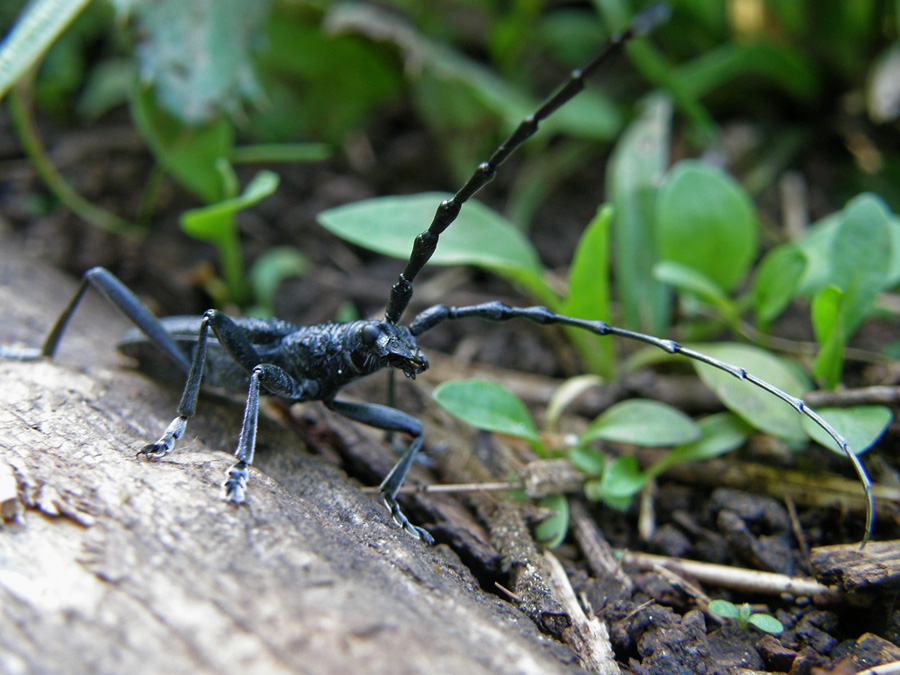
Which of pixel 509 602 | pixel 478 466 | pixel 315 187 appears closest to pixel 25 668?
pixel 509 602

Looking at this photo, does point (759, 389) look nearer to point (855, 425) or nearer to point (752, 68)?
point (855, 425)

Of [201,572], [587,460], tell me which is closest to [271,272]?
[587,460]

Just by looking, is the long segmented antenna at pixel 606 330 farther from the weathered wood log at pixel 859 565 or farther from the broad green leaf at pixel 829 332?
the broad green leaf at pixel 829 332

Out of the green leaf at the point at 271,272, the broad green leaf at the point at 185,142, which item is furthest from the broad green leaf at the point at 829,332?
the broad green leaf at the point at 185,142

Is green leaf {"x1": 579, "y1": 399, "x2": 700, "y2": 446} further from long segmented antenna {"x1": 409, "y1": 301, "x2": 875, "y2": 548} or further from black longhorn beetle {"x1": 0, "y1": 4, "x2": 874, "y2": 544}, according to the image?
black longhorn beetle {"x1": 0, "y1": 4, "x2": 874, "y2": 544}

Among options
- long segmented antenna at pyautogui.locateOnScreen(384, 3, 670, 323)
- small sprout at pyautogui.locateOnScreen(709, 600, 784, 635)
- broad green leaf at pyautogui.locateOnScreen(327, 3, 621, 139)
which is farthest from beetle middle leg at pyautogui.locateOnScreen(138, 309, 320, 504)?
broad green leaf at pyautogui.locateOnScreen(327, 3, 621, 139)
